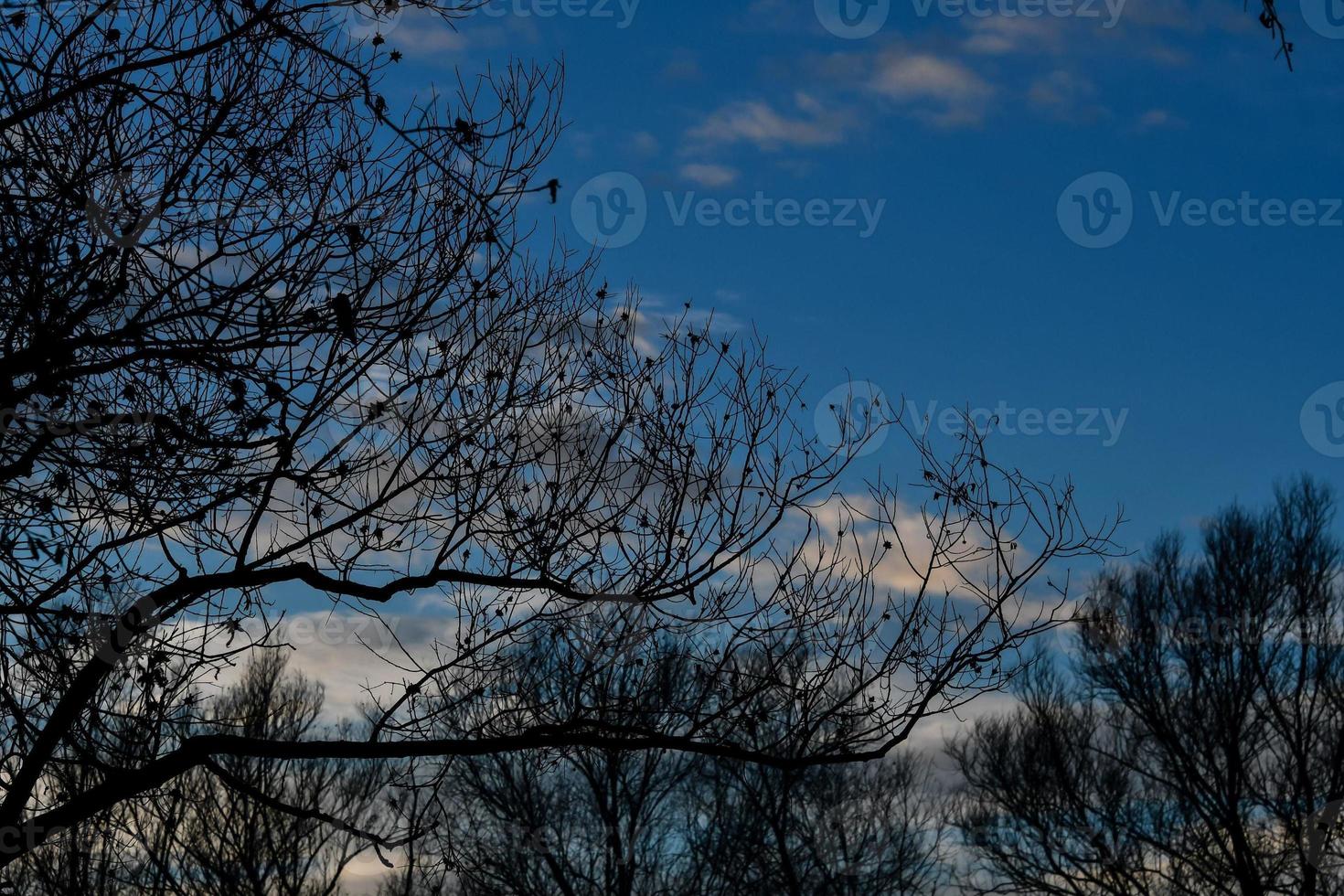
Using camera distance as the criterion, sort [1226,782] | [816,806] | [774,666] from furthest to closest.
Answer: [816,806], [1226,782], [774,666]

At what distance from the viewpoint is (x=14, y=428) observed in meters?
5.15

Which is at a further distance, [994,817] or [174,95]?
[994,817]

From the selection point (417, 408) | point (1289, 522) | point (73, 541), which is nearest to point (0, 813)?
point (73, 541)

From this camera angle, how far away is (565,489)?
243 inches

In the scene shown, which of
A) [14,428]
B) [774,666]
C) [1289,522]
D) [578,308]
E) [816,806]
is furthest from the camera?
[816,806]

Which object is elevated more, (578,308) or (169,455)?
(578,308)

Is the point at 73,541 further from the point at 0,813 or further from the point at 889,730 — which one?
the point at 889,730

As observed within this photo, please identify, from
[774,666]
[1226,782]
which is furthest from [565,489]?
[1226,782]

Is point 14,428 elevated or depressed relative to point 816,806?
depressed

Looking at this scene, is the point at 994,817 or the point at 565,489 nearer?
the point at 565,489

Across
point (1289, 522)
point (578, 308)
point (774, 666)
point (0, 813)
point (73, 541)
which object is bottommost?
point (0, 813)

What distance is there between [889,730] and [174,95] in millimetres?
4561

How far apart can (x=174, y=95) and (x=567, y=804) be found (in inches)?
592

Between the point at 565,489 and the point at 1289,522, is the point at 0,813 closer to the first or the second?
the point at 565,489
